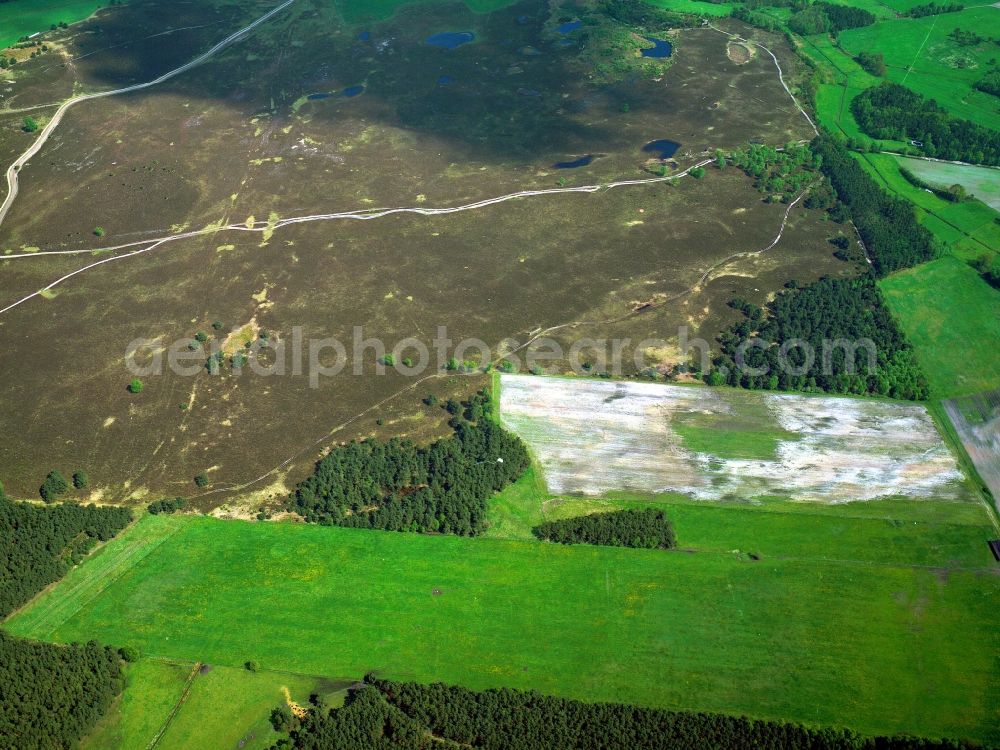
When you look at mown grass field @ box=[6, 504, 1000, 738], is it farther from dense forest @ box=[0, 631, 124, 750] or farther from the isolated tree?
the isolated tree

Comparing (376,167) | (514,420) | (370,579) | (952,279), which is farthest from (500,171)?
(370,579)

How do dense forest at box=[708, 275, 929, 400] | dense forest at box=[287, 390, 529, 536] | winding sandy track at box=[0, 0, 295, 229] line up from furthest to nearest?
winding sandy track at box=[0, 0, 295, 229], dense forest at box=[708, 275, 929, 400], dense forest at box=[287, 390, 529, 536]

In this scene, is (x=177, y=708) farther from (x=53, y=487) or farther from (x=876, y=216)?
(x=876, y=216)

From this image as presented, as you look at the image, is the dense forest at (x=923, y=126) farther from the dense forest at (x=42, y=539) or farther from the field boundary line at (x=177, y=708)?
the field boundary line at (x=177, y=708)

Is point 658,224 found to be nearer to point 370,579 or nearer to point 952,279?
point 952,279

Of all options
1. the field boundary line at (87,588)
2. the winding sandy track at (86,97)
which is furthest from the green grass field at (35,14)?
the field boundary line at (87,588)

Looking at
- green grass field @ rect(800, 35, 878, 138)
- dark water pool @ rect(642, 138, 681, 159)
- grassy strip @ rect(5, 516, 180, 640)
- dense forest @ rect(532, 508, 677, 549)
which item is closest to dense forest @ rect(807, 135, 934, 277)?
green grass field @ rect(800, 35, 878, 138)
